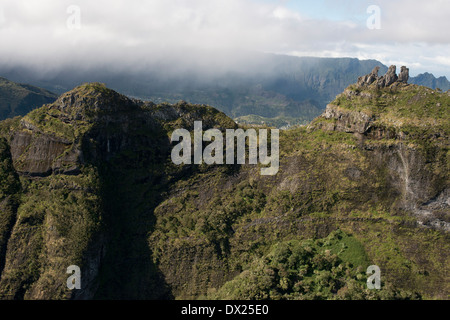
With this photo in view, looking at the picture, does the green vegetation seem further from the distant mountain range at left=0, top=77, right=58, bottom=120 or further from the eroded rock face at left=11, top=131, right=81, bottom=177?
the distant mountain range at left=0, top=77, right=58, bottom=120

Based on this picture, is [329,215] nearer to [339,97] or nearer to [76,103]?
[339,97]

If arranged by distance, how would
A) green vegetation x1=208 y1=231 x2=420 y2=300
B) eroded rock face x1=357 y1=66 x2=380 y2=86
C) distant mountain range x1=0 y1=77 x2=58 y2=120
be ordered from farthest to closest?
1. distant mountain range x1=0 y1=77 x2=58 y2=120
2. eroded rock face x1=357 y1=66 x2=380 y2=86
3. green vegetation x1=208 y1=231 x2=420 y2=300

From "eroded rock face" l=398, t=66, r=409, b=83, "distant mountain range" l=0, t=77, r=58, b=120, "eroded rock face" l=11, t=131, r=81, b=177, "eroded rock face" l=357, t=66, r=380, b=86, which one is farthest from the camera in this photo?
"distant mountain range" l=0, t=77, r=58, b=120

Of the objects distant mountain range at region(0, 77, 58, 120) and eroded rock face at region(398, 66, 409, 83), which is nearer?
eroded rock face at region(398, 66, 409, 83)

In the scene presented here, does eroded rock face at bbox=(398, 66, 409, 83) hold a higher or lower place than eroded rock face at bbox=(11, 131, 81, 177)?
higher

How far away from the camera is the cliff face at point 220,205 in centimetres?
4628

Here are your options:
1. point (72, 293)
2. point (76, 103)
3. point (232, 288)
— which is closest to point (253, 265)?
point (232, 288)

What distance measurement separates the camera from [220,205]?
58.7 meters

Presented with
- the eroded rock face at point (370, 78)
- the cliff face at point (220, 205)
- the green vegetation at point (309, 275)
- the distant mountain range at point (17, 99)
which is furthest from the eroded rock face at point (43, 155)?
the distant mountain range at point (17, 99)

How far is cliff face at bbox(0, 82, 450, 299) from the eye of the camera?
46281mm

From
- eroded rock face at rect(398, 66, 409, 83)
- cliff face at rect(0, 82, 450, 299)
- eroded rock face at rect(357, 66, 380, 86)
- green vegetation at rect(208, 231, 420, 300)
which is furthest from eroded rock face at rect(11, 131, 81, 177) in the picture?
eroded rock face at rect(398, 66, 409, 83)

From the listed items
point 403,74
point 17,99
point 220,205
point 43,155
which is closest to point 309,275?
point 220,205

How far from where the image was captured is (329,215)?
53.4 metres

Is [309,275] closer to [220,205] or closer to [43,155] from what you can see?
[220,205]
